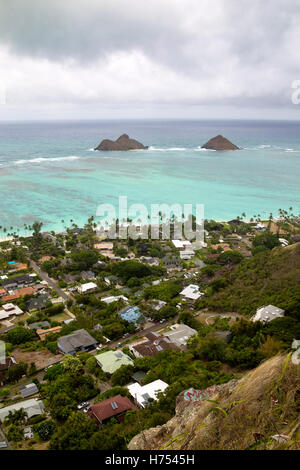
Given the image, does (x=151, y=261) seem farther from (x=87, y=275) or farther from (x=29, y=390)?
(x=29, y=390)

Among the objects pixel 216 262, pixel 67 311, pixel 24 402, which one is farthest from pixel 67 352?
pixel 216 262

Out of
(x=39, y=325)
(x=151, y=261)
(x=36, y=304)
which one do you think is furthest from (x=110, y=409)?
(x=151, y=261)

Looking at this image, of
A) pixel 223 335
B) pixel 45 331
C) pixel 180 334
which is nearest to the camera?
pixel 223 335

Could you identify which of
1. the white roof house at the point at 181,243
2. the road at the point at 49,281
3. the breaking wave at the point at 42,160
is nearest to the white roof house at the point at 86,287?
the road at the point at 49,281

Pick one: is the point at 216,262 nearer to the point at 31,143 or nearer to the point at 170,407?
the point at 170,407

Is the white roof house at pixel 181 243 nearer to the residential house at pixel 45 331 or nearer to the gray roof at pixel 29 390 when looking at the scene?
the residential house at pixel 45 331

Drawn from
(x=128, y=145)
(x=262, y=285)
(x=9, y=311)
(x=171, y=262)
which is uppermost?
(x=128, y=145)
